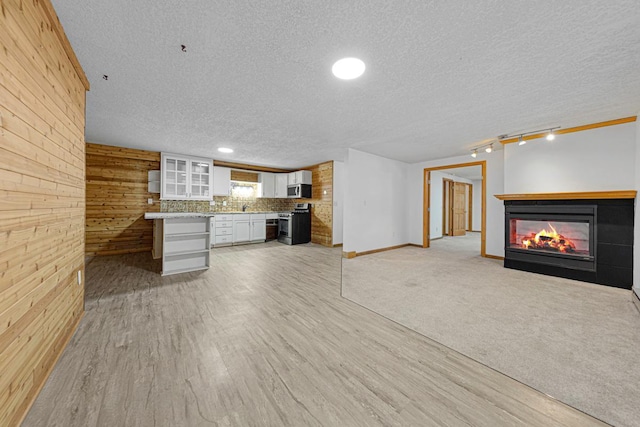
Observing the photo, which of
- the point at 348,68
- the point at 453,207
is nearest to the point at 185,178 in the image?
the point at 348,68

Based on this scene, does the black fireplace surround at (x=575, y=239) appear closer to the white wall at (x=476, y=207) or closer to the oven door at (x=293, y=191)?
the oven door at (x=293, y=191)

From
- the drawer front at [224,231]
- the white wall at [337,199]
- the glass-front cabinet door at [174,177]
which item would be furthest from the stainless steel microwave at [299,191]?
the glass-front cabinet door at [174,177]

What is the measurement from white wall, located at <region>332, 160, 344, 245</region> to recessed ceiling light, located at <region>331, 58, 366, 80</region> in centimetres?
429

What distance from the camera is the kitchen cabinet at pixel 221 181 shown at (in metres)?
6.34

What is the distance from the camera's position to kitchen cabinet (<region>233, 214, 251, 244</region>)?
6.47 m

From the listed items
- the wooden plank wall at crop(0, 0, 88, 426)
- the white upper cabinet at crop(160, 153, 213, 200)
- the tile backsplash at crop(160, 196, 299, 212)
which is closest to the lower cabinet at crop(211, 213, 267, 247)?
the tile backsplash at crop(160, 196, 299, 212)

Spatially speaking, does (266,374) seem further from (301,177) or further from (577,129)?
(301,177)

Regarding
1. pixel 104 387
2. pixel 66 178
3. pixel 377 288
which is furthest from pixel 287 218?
pixel 104 387

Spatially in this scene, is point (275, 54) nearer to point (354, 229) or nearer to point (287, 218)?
point (354, 229)

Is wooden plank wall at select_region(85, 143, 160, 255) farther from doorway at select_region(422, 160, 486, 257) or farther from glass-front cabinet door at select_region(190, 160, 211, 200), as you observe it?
doorway at select_region(422, 160, 486, 257)

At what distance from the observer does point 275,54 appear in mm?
1875

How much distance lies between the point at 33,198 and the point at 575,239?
607 cm

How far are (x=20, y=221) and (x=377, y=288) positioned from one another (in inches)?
127

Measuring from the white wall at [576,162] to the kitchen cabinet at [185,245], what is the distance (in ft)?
18.6
